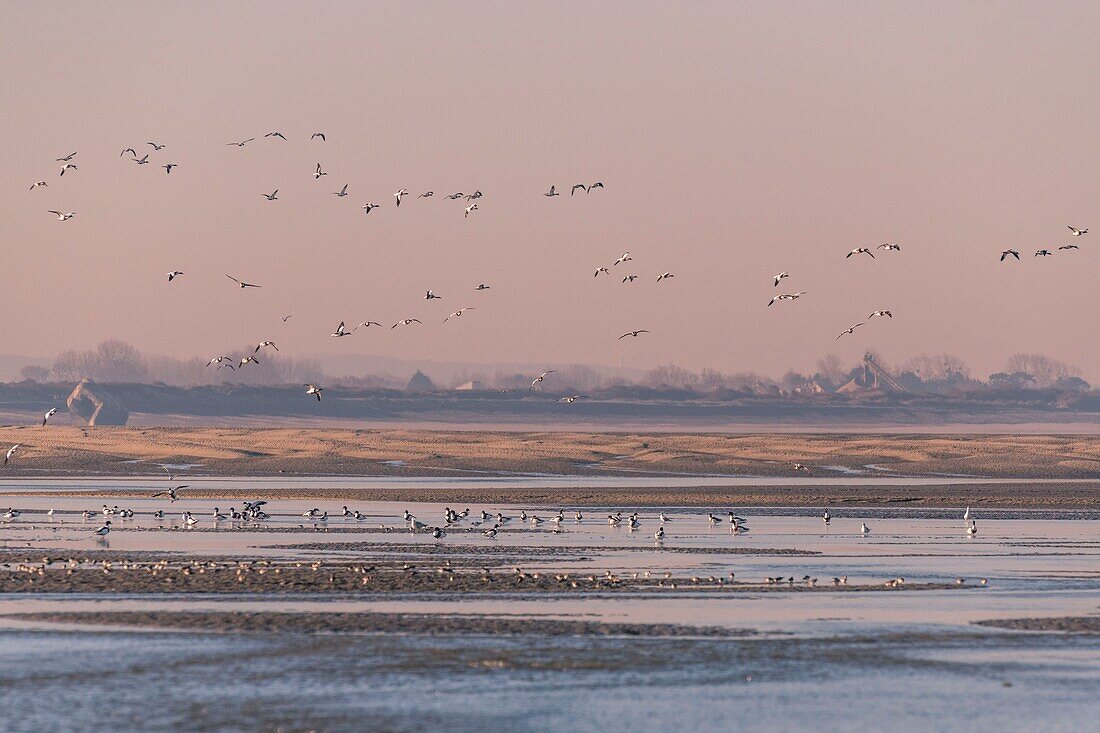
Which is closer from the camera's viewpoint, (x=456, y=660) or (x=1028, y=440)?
(x=456, y=660)

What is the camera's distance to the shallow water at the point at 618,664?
67.1ft

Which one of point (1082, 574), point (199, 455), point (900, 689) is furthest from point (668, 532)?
point (199, 455)

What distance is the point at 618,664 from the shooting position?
2370 cm

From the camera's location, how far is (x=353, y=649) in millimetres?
24656

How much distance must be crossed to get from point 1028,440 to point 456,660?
96.4 meters

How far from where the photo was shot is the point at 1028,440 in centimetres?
11450

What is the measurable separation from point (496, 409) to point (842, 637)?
560 feet

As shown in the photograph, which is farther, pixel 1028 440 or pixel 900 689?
pixel 1028 440

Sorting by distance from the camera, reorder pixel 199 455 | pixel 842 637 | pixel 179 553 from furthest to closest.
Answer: pixel 199 455 < pixel 179 553 < pixel 842 637

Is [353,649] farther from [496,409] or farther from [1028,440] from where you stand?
[496,409]

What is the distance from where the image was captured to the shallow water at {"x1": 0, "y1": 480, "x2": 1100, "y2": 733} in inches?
805

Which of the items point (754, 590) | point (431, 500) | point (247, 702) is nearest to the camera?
point (247, 702)

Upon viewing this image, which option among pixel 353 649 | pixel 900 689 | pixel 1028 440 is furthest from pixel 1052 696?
pixel 1028 440

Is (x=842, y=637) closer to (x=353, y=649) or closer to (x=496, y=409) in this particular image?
(x=353, y=649)
